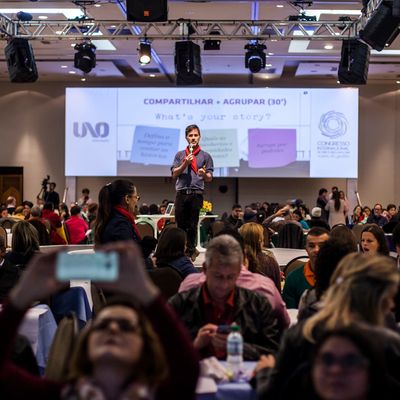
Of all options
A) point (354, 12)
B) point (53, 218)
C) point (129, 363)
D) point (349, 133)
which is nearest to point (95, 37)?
point (53, 218)

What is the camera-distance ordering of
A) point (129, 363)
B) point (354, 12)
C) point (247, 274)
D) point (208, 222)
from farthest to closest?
point (208, 222) < point (354, 12) < point (247, 274) < point (129, 363)

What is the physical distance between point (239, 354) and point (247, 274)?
851mm

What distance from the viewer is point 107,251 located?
1.57 m

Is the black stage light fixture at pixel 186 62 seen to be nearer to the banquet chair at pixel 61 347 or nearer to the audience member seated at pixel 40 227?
the audience member seated at pixel 40 227

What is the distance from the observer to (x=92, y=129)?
57.7 feet

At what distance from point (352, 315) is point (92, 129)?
15907mm

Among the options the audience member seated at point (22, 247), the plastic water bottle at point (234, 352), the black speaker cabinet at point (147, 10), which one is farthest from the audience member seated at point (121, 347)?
the black speaker cabinet at point (147, 10)

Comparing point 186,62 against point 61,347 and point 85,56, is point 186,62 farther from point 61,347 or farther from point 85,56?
point 61,347

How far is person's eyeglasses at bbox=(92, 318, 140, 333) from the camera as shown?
1706 millimetres

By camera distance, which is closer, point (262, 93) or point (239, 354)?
point (239, 354)

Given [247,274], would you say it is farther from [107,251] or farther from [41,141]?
[41,141]

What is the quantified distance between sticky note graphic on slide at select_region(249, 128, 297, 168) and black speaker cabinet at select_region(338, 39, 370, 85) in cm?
683

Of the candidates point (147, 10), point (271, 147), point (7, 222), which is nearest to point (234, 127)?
point (271, 147)

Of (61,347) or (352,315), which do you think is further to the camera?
(61,347)
